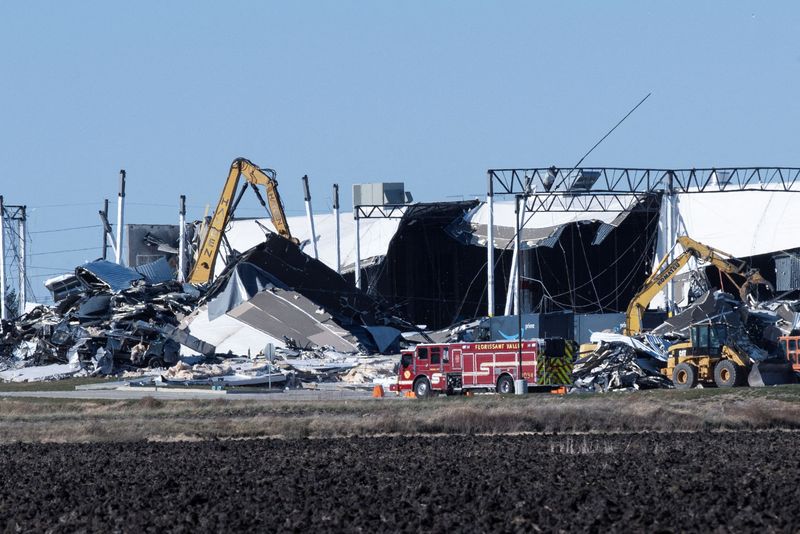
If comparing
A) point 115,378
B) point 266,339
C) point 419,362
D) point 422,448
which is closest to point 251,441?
point 422,448

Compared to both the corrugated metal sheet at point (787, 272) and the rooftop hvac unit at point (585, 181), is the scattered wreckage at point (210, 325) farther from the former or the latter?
the corrugated metal sheet at point (787, 272)

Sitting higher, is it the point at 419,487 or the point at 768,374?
the point at 768,374

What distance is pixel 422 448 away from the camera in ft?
89.3

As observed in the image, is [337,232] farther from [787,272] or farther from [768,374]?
[768,374]

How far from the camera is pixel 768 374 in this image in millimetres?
43719

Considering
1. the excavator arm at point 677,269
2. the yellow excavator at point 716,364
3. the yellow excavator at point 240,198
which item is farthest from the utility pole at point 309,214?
the yellow excavator at point 716,364

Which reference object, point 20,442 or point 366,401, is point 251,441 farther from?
point 366,401

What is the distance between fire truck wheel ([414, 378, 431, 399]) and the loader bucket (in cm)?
1119

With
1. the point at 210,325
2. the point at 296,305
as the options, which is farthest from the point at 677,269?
the point at 210,325

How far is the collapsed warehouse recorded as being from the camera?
63469 mm

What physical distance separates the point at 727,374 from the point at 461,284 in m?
45.1

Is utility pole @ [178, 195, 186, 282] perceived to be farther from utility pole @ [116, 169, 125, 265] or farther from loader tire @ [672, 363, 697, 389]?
loader tire @ [672, 363, 697, 389]

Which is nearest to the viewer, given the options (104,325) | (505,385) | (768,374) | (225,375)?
(768,374)

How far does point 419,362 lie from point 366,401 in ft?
17.1
